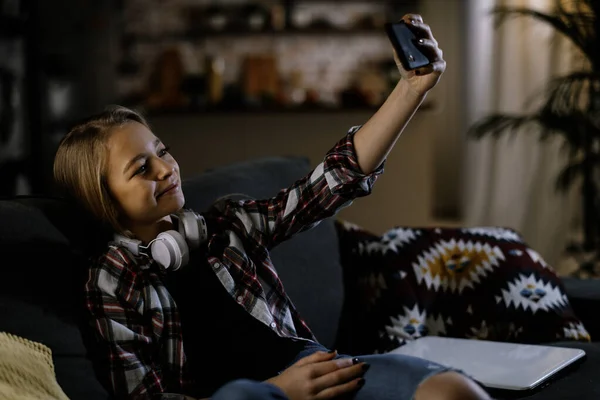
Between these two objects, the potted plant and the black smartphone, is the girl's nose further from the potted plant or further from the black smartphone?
the potted plant

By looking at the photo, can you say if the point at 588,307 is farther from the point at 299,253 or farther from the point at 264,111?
the point at 264,111

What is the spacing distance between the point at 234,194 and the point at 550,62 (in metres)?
3.48

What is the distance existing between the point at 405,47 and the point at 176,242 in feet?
1.60

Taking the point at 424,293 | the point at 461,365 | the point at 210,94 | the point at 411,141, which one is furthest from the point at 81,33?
the point at 461,365

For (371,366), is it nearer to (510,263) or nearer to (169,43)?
(510,263)

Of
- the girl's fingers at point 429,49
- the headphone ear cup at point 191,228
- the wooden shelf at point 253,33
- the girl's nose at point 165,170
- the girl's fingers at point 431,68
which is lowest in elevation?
the headphone ear cup at point 191,228

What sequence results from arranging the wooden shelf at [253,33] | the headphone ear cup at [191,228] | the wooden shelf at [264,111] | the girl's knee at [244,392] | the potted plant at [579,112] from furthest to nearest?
the wooden shelf at [253,33], the wooden shelf at [264,111], the potted plant at [579,112], the headphone ear cup at [191,228], the girl's knee at [244,392]

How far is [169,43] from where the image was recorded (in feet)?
17.5

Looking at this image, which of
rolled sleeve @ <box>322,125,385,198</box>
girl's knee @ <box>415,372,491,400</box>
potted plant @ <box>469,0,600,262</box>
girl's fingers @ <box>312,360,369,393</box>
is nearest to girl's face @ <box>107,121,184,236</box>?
rolled sleeve @ <box>322,125,385,198</box>

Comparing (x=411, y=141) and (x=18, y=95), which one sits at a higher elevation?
(x=18, y=95)

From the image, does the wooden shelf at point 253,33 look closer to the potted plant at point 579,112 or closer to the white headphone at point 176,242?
the potted plant at point 579,112

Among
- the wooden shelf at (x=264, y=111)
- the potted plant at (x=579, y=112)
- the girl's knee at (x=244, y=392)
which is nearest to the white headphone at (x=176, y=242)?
the girl's knee at (x=244, y=392)

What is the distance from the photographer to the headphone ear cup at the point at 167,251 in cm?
139

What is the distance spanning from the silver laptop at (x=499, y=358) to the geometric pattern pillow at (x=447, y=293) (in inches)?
5.1
